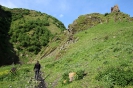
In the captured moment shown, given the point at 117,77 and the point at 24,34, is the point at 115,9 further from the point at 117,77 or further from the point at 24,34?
the point at 117,77

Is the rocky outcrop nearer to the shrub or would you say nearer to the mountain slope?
the mountain slope

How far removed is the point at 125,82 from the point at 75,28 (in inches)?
1795

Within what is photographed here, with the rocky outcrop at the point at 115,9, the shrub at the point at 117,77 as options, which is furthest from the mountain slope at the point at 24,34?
the shrub at the point at 117,77

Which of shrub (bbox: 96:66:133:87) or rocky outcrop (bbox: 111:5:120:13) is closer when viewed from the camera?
shrub (bbox: 96:66:133:87)

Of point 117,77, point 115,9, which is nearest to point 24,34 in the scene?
point 115,9

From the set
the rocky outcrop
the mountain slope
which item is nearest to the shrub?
the mountain slope

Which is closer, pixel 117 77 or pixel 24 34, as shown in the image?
pixel 117 77

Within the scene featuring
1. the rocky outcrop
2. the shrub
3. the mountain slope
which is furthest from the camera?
the rocky outcrop

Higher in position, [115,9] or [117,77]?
[115,9]

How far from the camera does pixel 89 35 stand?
46.9 m

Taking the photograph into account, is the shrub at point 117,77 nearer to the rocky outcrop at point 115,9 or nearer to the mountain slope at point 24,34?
the mountain slope at point 24,34

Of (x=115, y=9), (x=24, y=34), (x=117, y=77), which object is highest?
(x=115, y=9)

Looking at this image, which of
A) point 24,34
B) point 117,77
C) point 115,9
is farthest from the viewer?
point 24,34

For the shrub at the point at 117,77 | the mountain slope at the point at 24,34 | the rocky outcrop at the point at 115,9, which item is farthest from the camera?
the rocky outcrop at the point at 115,9
